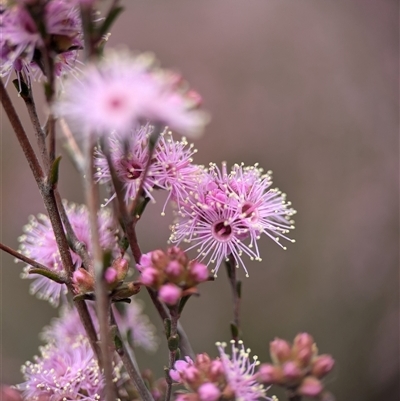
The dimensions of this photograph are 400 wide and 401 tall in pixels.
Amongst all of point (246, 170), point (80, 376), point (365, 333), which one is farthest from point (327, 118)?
point (80, 376)

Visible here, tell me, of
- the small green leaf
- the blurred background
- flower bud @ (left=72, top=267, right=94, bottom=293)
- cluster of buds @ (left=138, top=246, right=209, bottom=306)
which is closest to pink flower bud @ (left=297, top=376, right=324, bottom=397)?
cluster of buds @ (left=138, top=246, right=209, bottom=306)

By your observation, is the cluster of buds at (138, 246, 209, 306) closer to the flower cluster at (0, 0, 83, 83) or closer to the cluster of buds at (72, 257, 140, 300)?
the cluster of buds at (72, 257, 140, 300)

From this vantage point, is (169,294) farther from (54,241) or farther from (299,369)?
(54,241)

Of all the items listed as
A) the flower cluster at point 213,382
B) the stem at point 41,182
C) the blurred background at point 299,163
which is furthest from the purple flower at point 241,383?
the blurred background at point 299,163

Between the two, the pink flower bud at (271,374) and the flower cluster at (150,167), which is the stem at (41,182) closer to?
the flower cluster at (150,167)

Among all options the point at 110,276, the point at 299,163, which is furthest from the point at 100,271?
the point at 299,163

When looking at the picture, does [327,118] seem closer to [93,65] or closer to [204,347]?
[204,347]
